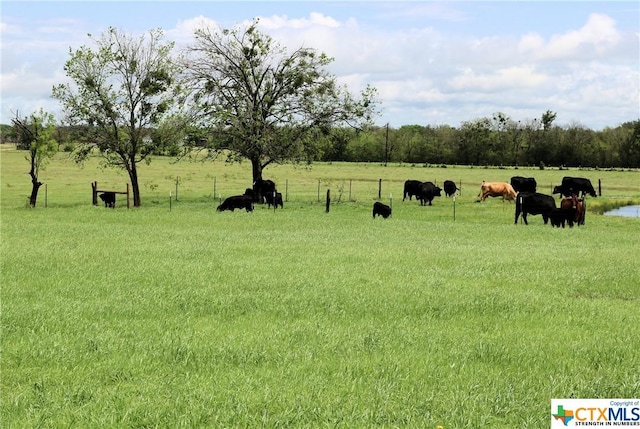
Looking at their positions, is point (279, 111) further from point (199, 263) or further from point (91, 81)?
point (199, 263)

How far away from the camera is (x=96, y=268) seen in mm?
15867

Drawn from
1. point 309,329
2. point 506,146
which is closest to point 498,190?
point 309,329

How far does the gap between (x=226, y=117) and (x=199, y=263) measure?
25.6m

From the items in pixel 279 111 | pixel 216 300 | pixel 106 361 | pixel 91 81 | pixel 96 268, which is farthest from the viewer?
pixel 279 111

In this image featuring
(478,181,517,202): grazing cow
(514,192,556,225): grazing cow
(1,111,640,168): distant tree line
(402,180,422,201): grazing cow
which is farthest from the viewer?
(1,111,640,168): distant tree line

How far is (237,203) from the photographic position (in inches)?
1432

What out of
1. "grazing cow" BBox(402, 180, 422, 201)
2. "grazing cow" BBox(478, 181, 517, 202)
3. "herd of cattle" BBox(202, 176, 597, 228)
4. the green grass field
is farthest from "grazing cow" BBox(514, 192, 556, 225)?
"grazing cow" BBox(402, 180, 422, 201)

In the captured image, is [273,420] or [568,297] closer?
[273,420]

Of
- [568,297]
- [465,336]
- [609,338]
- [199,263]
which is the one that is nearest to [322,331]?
[465,336]

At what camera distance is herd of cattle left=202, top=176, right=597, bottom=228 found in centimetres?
3073

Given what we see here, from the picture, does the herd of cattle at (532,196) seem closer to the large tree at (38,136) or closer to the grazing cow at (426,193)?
the grazing cow at (426,193)

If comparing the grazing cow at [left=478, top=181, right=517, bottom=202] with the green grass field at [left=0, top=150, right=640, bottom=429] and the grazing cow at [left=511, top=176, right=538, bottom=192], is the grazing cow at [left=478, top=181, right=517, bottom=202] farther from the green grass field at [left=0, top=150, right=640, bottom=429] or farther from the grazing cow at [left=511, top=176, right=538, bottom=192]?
the green grass field at [left=0, top=150, right=640, bottom=429]

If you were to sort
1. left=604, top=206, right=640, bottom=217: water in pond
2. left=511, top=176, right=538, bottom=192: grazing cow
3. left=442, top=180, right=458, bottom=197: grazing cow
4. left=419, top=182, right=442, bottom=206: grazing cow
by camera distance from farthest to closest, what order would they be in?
left=442, top=180, right=458, bottom=197: grazing cow
left=511, top=176, right=538, bottom=192: grazing cow
left=419, top=182, right=442, bottom=206: grazing cow
left=604, top=206, right=640, bottom=217: water in pond

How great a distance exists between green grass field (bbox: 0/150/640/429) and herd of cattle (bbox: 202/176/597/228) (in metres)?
6.95
